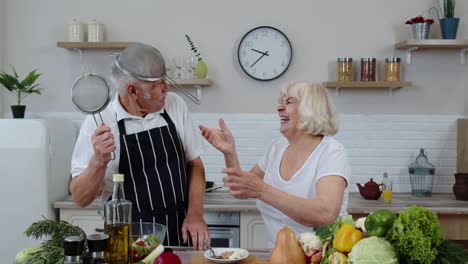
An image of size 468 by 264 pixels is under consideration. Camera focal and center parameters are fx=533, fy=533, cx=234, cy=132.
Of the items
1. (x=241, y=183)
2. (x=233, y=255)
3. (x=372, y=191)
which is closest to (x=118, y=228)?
(x=233, y=255)

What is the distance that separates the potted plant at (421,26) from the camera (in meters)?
4.12

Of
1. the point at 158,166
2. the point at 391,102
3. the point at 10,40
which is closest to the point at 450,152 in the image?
the point at 391,102

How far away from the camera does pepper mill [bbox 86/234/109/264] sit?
1488mm

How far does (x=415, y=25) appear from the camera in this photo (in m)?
4.16

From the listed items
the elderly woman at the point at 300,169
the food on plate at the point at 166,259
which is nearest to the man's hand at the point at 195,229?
the elderly woman at the point at 300,169

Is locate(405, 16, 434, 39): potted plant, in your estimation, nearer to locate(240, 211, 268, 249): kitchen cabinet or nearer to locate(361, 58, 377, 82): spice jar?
locate(361, 58, 377, 82): spice jar

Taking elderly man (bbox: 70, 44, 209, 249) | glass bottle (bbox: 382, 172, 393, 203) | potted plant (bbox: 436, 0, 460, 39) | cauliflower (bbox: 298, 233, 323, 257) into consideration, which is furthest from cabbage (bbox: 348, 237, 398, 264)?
potted plant (bbox: 436, 0, 460, 39)

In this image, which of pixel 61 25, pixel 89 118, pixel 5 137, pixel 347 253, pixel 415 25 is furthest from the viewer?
pixel 61 25

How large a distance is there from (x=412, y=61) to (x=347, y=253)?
3239 millimetres

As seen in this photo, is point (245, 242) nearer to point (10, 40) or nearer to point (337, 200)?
point (337, 200)

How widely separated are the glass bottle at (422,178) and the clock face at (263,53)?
4.31 feet

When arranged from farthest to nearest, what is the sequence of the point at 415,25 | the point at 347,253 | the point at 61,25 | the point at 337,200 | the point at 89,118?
the point at 61,25, the point at 415,25, the point at 89,118, the point at 337,200, the point at 347,253

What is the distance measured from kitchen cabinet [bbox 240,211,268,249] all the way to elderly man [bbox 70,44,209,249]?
120 cm

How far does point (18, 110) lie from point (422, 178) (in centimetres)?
317
